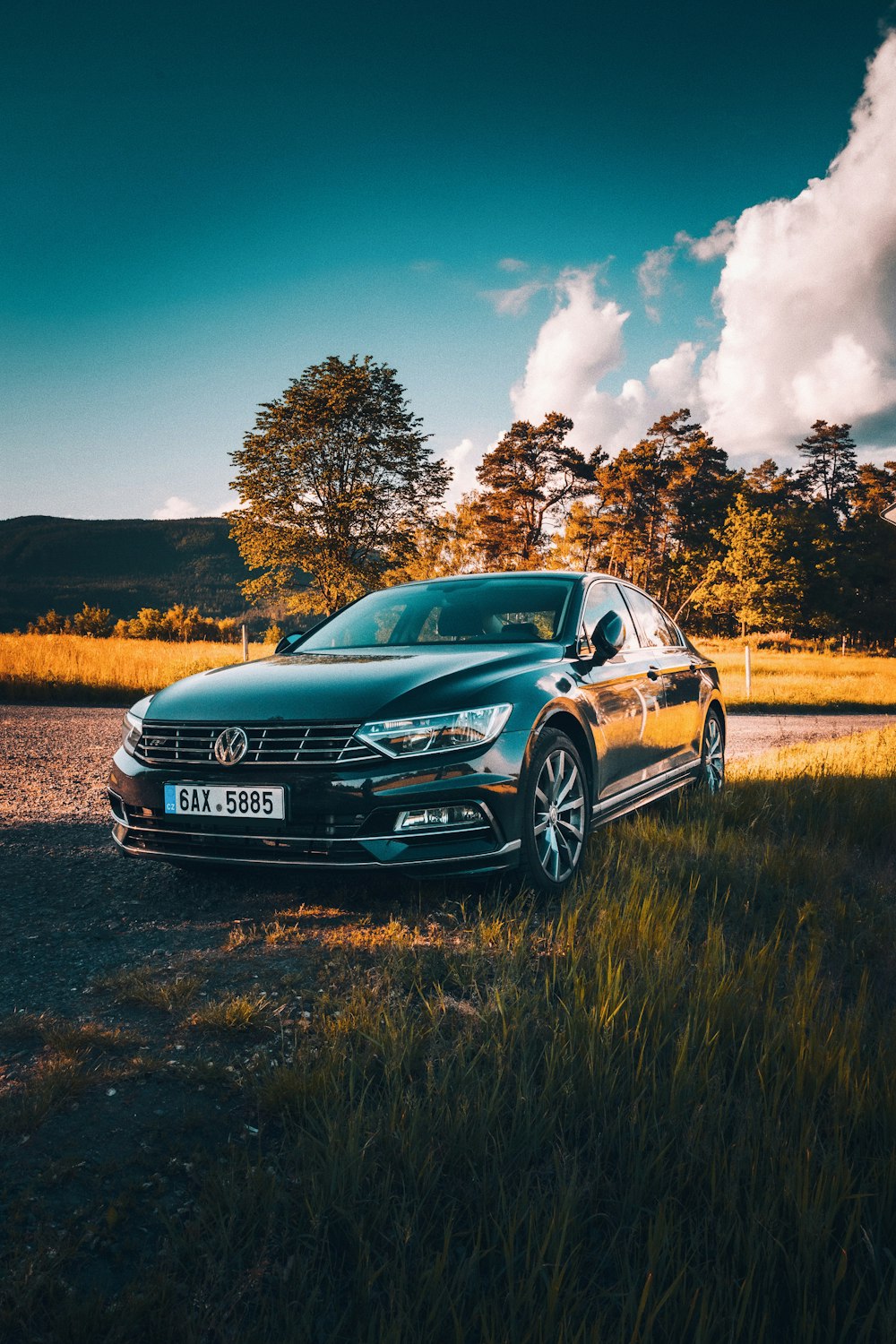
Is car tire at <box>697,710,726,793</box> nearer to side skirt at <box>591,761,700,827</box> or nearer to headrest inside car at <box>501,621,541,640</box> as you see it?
side skirt at <box>591,761,700,827</box>

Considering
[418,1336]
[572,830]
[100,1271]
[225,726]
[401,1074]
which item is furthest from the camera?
[572,830]

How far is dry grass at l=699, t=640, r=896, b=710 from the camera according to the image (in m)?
17.6

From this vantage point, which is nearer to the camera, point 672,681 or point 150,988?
point 150,988

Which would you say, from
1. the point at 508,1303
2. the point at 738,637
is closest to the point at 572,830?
the point at 508,1303

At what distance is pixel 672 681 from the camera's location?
18.5 ft

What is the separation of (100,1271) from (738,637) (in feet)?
209

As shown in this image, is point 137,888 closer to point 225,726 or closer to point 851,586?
point 225,726

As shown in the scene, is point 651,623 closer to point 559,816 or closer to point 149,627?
point 559,816

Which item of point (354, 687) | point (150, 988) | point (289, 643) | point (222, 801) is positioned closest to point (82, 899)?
point (222, 801)

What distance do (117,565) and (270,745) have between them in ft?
551

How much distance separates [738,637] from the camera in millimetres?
61469

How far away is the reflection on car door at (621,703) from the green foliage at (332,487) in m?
27.7

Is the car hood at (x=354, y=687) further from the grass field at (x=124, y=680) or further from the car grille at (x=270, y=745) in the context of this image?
the grass field at (x=124, y=680)

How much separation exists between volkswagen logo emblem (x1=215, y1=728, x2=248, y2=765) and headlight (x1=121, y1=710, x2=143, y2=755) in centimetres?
53
